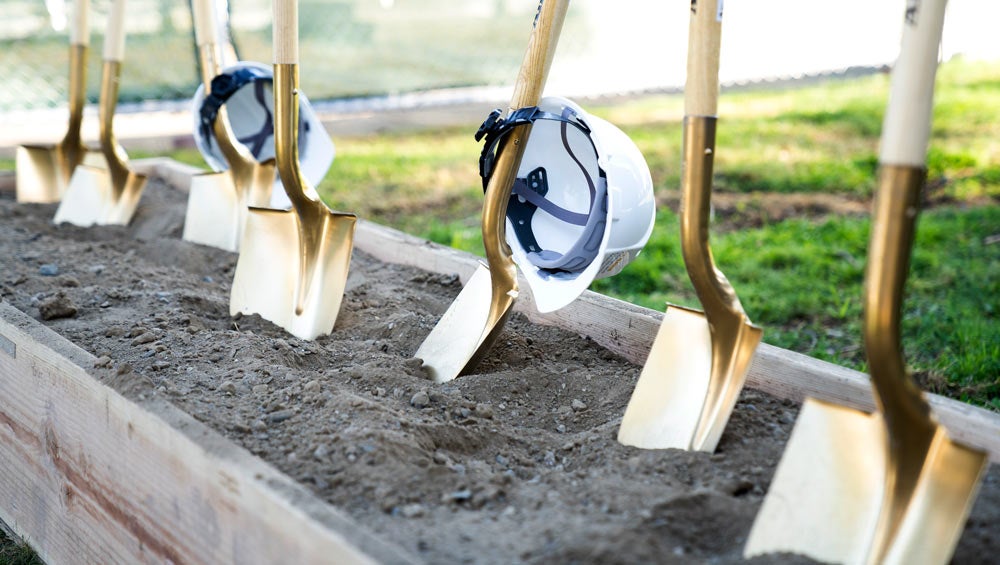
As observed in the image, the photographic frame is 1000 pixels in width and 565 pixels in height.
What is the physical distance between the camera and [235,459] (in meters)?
1.34

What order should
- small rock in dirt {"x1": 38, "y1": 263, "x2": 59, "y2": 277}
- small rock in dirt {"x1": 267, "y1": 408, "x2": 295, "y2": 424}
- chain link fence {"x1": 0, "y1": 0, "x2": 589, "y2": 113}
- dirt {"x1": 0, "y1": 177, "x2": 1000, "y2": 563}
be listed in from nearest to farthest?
dirt {"x1": 0, "y1": 177, "x2": 1000, "y2": 563}, small rock in dirt {"x1": 267, "y1": 408, "x2": 295, "y2": 424}, small rock in dirt {"x1": 38, "y1": 263, "x2": 59, "y2": 277}, chain link fence {"x1": 0, "y1": 0, "x2": 589, "y2": 113}

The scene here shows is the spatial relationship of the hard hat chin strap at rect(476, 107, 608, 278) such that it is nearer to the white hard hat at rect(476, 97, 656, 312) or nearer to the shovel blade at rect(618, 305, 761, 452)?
the white hard hat at rect(476, 97, 656, 312)

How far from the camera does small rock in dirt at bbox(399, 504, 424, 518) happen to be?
133 cm

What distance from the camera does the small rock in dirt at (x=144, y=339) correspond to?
202 centimetres

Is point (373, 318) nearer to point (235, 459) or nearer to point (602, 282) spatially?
point (235, 459)

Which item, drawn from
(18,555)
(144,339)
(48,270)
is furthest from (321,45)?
(18,555)

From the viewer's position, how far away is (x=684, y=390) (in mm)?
Result: 1637

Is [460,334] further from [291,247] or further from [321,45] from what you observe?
[321,45]

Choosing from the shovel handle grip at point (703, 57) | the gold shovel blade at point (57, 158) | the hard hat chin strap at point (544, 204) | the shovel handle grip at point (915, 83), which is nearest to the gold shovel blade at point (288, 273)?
the hard hat chin strap at point (544, 204)

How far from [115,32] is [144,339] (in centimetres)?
184

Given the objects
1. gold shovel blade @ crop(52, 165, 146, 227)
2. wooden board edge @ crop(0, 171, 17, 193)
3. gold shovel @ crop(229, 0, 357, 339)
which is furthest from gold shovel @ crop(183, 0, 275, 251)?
wooden board edge @ crop(0, 171, 17, 193)

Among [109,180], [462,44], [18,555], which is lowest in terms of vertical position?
[18,555]

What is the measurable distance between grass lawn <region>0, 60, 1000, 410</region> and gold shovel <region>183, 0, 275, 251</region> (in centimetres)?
76

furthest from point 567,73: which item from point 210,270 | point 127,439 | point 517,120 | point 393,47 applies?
point 127,439
